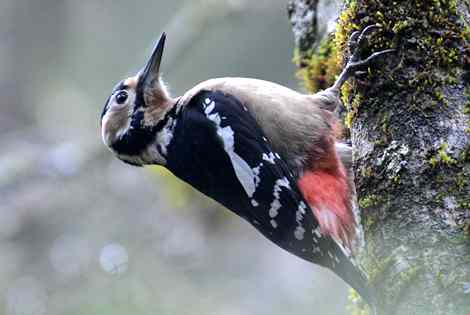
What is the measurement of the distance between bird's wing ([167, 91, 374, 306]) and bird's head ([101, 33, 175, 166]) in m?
0.27

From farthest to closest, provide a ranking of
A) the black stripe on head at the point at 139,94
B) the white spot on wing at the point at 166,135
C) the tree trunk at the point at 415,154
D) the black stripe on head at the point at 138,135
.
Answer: the black stripe on head at the point at 139,94
the black stripe on head at the point at 138,135
the white spot on wing at the point at 166,135
the tree trunk at the point at 415,154

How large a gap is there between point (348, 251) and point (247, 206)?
26.2 inches

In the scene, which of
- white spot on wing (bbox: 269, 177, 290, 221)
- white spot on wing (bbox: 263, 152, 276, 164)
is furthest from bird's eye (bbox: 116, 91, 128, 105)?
white spot on wing (bbox: 269, 177, 290, 221)

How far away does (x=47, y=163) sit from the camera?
7.97 metres

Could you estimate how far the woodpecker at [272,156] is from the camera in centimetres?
387

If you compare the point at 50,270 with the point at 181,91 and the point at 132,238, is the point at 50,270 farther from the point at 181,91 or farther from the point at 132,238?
the point at 181,91

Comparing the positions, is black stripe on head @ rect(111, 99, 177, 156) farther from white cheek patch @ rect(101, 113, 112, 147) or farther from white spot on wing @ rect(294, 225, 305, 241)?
white spot on wing @ rect(294, 225, 305, 241)

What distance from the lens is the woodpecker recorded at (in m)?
3.87

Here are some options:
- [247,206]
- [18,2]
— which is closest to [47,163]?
[18,2]

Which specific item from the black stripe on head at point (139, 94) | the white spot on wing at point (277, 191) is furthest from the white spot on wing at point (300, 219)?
the black stripe on head at point (139, 94)

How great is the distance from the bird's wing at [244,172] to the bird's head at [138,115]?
27cm

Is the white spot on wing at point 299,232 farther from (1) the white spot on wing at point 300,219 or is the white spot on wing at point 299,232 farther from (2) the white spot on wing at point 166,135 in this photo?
(2) the white spot on wing at point 166,135

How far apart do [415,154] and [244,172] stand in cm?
115

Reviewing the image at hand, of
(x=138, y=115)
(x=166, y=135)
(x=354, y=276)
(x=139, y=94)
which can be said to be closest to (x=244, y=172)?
(x=166, y=135)
